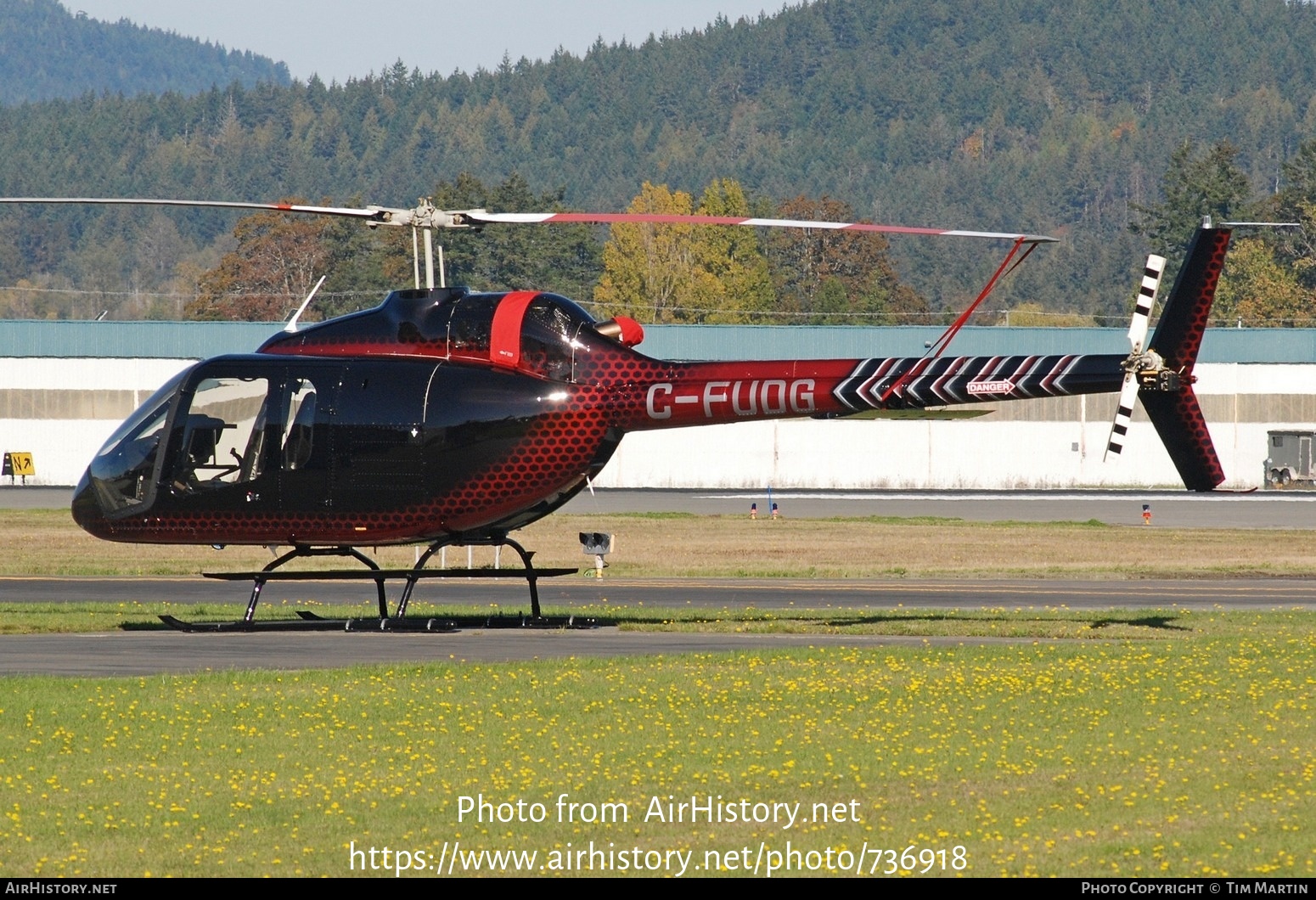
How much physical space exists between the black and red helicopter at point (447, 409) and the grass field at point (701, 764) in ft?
8.41

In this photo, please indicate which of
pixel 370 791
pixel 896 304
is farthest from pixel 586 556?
pixel 896 304

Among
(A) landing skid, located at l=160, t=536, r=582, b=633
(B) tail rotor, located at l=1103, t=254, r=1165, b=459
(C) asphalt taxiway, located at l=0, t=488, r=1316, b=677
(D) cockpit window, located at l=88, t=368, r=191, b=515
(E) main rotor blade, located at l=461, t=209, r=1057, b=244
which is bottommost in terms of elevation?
(C) asphalt taxiway, located at l=0, t=488, r=1316, b=677

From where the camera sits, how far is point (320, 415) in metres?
18.6

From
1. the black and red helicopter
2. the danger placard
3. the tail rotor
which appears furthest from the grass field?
the danger placard

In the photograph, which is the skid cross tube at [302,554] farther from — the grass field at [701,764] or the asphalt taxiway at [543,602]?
the grass field at [701,764]

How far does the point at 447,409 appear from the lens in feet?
60.9

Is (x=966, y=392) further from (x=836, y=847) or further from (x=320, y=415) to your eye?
(x=836, y=847)

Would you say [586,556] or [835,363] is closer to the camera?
[835,363]

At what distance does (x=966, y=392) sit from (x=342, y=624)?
8.16 m

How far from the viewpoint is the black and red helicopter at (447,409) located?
18.6 metres

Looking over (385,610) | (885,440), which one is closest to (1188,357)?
(385,610)

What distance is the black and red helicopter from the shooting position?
1858cm

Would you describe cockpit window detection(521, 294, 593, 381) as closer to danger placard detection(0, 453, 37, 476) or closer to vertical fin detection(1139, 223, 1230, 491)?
vertical fin detection(1139, 223, 1230, 491)

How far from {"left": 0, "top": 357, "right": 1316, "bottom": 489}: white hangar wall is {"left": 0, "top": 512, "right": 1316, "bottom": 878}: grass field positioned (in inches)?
1821
